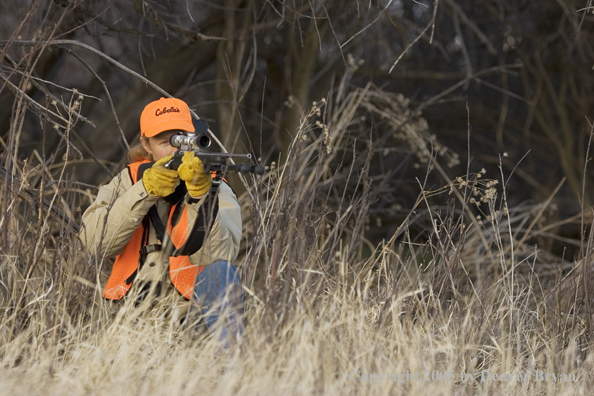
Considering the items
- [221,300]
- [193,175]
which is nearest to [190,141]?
[193,175]

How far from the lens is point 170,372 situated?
2.54 metres

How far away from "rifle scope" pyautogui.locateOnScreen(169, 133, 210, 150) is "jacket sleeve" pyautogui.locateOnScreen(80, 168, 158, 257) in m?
0.22

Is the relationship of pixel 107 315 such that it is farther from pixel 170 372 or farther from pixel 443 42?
pixel 443 42

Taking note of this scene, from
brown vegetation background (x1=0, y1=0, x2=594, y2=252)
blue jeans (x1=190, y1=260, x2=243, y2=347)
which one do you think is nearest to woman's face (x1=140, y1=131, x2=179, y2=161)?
blue jeans (x1=190, y1=260, x2=243, y2=347)

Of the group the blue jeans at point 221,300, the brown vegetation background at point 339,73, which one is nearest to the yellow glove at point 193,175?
the blue jeans at point 221,300

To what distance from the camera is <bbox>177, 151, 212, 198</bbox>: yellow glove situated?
9.20ft

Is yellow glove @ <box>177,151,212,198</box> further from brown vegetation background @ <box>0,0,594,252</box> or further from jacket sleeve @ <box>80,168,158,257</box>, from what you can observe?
brown vegetation background @ <box>0,0,594,252</box>

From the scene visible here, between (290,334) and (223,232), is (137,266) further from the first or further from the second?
(290,334)

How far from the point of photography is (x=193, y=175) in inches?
112

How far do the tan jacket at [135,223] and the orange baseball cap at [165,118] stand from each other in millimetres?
216

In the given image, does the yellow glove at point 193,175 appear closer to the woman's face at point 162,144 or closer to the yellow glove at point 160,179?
the yellow glove at point 160,179

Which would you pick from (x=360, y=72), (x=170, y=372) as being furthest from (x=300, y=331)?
(x=360, y=72)

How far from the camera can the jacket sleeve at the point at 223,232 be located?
3.12 m

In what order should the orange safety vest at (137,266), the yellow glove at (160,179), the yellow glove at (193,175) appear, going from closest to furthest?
1. the yellow glove at (193,175)
2. the yellow glove at (160,179)
3. the orange safety vest at (137,266)
